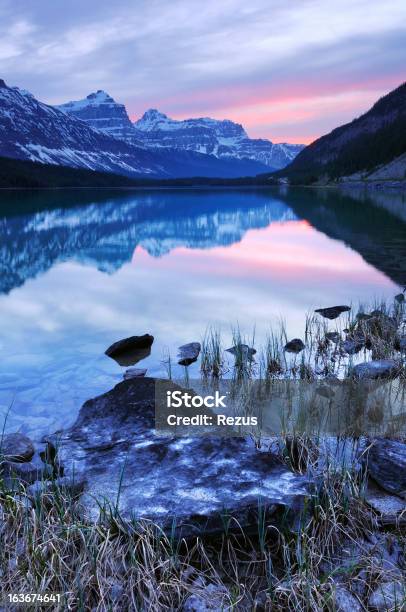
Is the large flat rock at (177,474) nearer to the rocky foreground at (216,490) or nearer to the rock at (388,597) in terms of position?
the rocky foreground at (216,490)

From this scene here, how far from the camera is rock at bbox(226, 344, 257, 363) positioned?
33.8ft

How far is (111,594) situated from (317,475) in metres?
2.68

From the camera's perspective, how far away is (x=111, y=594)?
4230mm

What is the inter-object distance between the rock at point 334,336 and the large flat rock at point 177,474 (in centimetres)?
589

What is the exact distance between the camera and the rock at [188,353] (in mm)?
11266

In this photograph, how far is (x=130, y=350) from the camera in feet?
40.1

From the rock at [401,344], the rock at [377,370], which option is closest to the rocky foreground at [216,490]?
the rock at [377,370]

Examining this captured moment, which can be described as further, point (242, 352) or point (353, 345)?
point (353, 345)

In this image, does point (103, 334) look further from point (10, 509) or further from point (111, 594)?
point (111, 594)

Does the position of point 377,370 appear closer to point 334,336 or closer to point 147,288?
point 334,336

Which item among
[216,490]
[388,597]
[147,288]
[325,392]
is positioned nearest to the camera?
[388,597]

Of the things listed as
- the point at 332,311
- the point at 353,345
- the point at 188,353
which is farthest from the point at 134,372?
the point at 332,311

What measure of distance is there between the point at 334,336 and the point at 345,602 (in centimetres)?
883

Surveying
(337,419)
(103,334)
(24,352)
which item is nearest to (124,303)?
(103,334)
